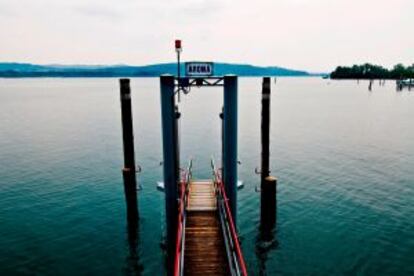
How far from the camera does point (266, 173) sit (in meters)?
17.6

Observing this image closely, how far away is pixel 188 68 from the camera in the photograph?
13.7 metres

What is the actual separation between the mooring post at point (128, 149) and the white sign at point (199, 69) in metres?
4.45

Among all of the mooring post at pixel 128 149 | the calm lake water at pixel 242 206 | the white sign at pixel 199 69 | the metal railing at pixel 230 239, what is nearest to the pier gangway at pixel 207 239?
the metal railing at pixel 230 239

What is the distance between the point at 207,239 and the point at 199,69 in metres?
6.75

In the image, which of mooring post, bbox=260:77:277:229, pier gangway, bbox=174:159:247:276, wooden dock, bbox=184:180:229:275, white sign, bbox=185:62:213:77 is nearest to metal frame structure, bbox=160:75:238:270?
white sign, bbox=185:62:213:77

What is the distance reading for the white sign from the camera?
13.7 metres

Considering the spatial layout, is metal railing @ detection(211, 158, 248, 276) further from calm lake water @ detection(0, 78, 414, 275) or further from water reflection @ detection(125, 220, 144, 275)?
water reflection @ detection(125, 220, 144, 275)

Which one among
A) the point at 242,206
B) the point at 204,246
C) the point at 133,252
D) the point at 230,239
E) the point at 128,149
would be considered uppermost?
the point at 128,149

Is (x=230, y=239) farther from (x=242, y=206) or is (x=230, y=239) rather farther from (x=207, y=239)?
(x=242, y=206)

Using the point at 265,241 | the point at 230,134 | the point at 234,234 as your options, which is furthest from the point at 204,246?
the point at 265,241

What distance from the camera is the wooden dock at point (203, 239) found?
11555 millimetres

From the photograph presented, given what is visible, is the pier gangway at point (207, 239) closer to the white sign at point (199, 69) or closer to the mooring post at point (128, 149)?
the mooring post at point (128, 149)

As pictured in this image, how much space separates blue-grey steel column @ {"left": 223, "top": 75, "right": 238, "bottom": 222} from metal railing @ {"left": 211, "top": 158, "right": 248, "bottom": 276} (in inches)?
16.9

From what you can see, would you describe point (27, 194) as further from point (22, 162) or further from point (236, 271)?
point (236, 271)
